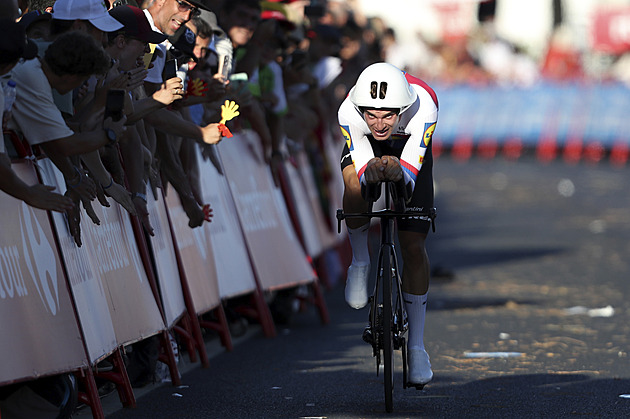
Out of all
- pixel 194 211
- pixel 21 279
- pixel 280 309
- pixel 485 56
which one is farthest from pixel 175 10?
pixel 485 56

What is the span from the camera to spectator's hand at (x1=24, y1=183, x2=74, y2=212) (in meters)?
6.34

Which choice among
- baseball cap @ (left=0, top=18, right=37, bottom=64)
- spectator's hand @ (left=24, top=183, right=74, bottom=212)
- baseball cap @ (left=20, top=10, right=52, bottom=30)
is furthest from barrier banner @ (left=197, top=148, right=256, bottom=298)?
baseball cap @ (left=0, top=18, right=37, bottom=64)

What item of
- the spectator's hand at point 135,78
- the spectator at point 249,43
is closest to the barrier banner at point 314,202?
the spectator at point 249,43

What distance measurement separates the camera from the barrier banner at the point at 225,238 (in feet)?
33.8

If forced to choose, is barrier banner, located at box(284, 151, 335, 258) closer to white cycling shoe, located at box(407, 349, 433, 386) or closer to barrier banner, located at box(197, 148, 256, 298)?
barrier banner, located at box(197, 148, 256, 298)

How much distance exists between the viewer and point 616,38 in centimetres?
4209

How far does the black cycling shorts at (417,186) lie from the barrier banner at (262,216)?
3.09 meters

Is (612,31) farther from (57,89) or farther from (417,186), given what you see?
(57,89)

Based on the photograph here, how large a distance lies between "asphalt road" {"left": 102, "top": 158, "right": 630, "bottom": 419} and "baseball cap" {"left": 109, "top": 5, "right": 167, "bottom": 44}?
217cm

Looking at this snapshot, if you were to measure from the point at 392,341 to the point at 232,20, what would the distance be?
455cm

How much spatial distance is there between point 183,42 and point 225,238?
2079 millimetres

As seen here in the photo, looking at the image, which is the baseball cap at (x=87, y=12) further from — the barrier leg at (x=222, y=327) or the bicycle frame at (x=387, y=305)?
the barrier leg at (x=222, y=327)

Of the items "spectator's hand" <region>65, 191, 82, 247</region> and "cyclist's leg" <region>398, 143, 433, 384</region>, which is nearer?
→ "spectator's hand" <region>65, 191, 82, 247</region>

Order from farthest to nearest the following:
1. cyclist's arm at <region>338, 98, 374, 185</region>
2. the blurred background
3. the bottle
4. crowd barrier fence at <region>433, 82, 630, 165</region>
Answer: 1. the blurred background
2. crowd barrier fence at <region>433, 82, 630, 165</region>
3. cyclist's arm at <region>338, 98, 374, 185</region>
4. the bottle
